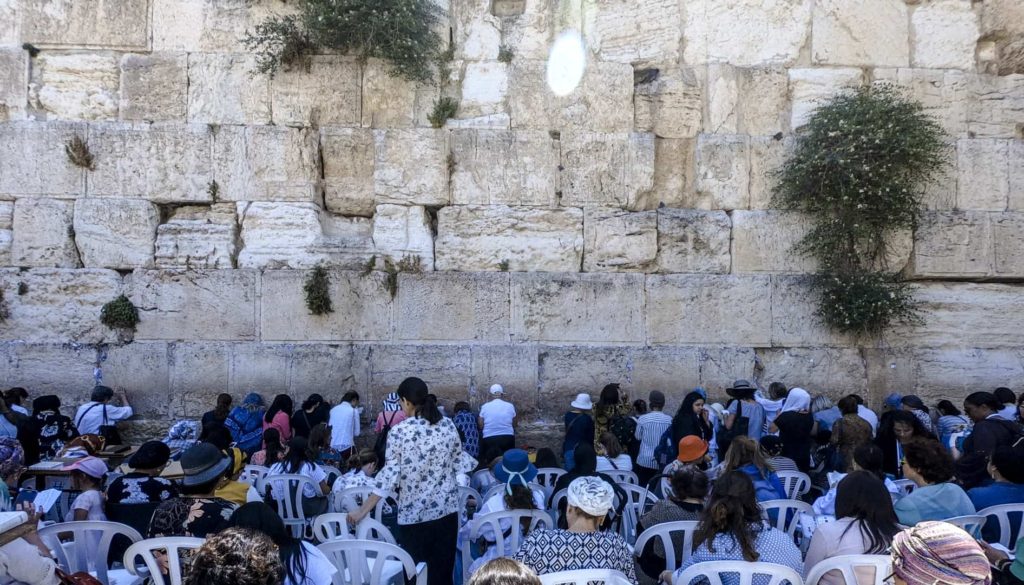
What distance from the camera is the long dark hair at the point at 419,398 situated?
4152mm

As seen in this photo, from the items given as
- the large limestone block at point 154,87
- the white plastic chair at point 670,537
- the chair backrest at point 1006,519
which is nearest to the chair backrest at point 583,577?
the white plastic chair at point 670,537

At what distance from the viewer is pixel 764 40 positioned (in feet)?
31.4

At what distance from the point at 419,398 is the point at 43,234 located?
23.6 ft

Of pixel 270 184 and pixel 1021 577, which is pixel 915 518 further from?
pixel 270 184

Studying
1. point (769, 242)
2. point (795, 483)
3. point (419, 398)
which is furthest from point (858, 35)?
point (419, 398)

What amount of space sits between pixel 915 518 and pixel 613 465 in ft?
8.27

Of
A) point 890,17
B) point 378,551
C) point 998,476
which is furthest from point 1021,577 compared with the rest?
point 890,17

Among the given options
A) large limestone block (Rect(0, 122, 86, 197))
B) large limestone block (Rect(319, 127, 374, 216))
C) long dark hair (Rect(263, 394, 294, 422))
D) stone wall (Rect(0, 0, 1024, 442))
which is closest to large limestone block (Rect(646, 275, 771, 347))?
stone wall (Rect(0, 0, 1024, 442))

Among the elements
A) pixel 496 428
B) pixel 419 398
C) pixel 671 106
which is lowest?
pixel 496 428

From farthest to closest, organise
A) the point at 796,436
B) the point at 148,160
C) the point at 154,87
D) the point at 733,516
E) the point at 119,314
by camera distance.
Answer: the point at 154,87, the point at 148,160, the point at 119,314, the point at 796,436, the point at 733,516

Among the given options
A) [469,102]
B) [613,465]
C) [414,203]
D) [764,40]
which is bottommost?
[613,465]

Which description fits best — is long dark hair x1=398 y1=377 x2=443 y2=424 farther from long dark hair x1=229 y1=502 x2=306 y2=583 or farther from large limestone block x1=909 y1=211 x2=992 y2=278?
large limestone block x1=909 y1=211 x2=992 y2=278

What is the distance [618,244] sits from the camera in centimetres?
917

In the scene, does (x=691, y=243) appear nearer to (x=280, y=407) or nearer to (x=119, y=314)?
(x=280, y=407)
